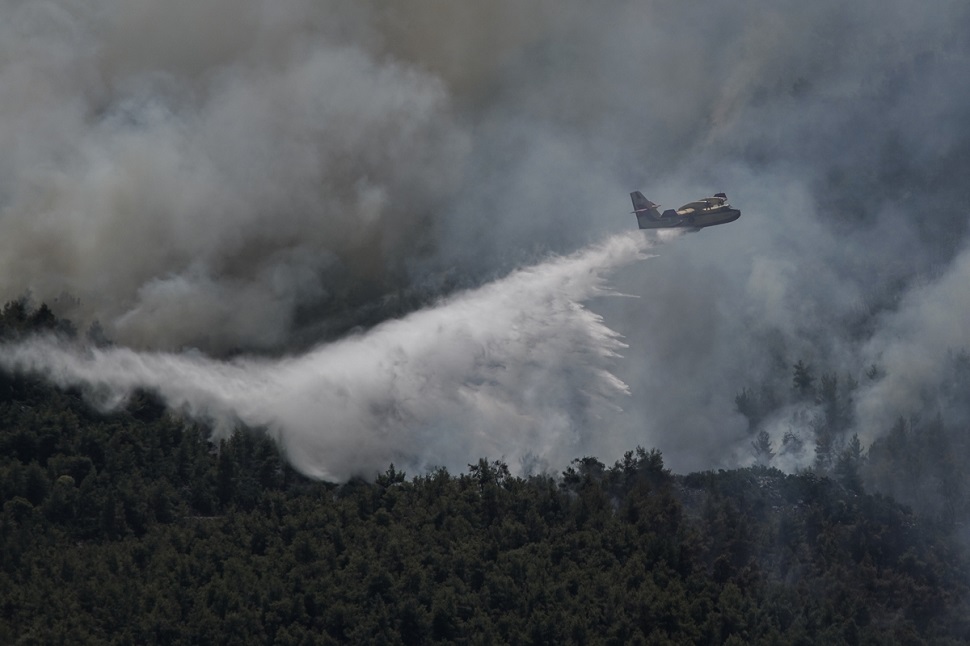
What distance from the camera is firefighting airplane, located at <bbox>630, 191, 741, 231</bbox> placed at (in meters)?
135

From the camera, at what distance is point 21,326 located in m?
124

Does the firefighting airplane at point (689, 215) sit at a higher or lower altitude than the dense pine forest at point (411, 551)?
higher

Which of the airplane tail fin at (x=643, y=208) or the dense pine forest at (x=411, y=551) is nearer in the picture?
the dense pine forest at (x=411, y=551)

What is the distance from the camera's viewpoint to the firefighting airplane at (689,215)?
135m

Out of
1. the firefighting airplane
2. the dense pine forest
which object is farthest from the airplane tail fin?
the dense pine forest

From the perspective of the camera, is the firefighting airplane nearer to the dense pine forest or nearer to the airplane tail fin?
the airplane tail fin

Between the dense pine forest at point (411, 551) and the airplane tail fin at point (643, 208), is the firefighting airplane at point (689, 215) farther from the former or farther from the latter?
the dense pine forest at point (411, 551)

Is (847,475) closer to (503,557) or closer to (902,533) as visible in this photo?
(902,533)

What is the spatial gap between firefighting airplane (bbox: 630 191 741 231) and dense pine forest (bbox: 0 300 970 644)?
16177mm

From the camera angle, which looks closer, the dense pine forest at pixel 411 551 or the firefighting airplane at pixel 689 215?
the dense pine forest at pixel 411 551

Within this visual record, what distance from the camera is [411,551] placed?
4638 inches

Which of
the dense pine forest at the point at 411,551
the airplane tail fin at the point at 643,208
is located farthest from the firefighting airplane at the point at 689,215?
the dense pine forest at the point at 411,551

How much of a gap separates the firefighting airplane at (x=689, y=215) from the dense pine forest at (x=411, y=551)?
16.2 meters

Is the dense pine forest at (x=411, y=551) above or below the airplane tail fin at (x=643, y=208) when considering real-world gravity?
below
